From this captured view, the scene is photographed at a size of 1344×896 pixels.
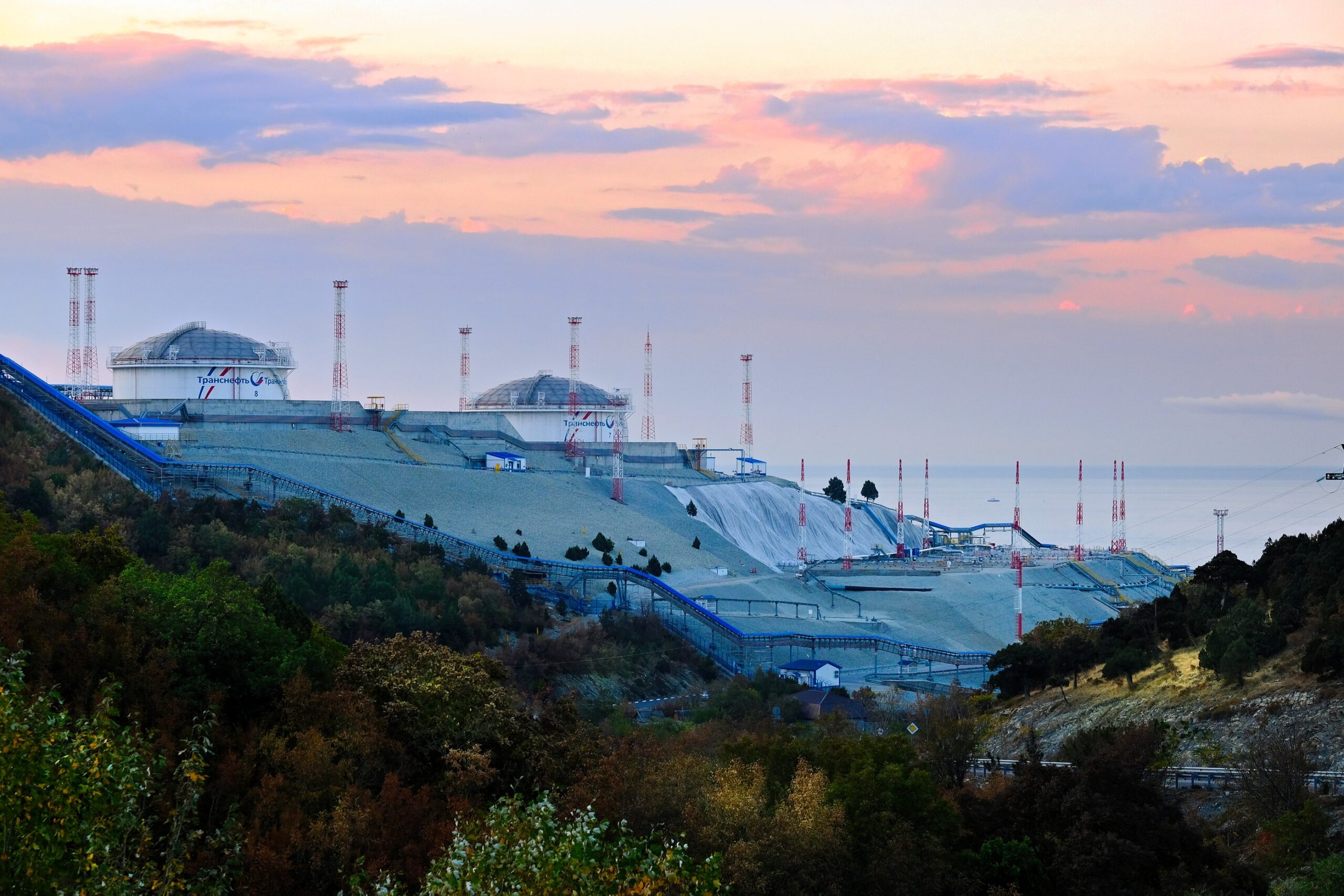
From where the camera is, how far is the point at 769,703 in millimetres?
39469

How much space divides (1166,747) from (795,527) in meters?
56.5

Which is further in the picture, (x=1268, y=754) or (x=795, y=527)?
(x=795, y=527)

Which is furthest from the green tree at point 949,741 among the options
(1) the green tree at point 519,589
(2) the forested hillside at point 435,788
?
(1) the green tree at point 519,589

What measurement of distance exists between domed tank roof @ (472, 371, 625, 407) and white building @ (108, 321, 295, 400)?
1409 cm

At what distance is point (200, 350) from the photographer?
74250 mm

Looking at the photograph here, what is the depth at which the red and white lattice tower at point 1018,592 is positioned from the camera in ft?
186

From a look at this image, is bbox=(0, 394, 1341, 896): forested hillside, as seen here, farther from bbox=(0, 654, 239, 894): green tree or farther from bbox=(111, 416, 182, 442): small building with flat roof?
bbox=(111, 416, 182, 442): small building with flat roof

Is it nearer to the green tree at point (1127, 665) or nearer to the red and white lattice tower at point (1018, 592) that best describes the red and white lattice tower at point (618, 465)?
the red and white lattice tower at point (1018, 592)

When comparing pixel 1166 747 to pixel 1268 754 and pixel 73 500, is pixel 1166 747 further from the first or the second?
pixel 73 500

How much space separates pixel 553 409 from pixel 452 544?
30.5 metres

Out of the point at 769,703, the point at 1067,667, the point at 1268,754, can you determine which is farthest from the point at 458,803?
the point at 1067,667

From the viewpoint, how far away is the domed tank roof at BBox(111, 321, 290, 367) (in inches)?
2906

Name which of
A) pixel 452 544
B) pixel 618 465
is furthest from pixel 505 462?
pixel 452 544

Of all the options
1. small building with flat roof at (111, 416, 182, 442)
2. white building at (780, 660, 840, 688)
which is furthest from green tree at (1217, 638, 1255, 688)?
small building with flat roof at (111, 416, 182, 442)
